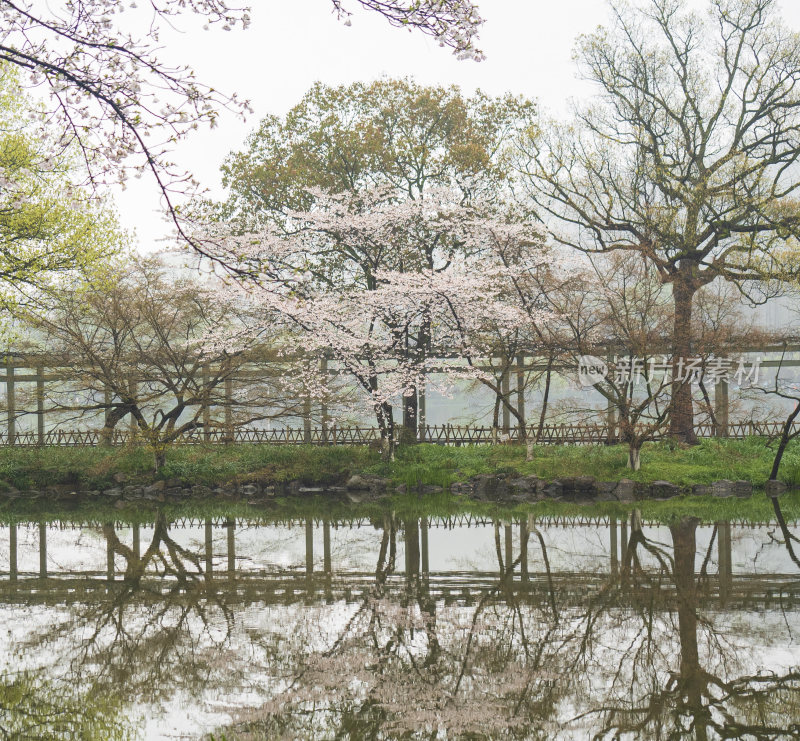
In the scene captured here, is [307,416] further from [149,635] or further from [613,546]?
[149,635]

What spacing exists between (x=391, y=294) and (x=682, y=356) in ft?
20.9

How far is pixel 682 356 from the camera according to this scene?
15.6m

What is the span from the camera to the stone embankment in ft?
46.0

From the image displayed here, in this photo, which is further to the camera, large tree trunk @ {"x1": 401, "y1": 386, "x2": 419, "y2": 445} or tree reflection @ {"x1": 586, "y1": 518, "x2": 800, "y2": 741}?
large tree trunk @ {"x1": 401, "y1": 386, "x2": 419, "y2": 445}

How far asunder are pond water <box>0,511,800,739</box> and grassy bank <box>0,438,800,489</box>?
18.8ft

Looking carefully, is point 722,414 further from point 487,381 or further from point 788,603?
point 788,603

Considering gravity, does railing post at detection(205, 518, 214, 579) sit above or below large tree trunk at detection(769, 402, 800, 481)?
below

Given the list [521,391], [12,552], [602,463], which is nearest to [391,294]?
[521,391]

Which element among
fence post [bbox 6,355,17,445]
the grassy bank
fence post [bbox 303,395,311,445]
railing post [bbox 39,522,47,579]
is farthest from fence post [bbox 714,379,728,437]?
fence post [bbox 6,355,17,445]

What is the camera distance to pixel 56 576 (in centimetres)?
782

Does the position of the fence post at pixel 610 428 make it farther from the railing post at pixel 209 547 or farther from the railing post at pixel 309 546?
the railing post at pixel 209 547

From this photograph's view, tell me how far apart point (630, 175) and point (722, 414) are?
6470mm

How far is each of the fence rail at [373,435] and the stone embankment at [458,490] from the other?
1344 mm

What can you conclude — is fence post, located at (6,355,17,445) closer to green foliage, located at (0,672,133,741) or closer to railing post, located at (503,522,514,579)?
railing post, located at (503,522,514,579)
